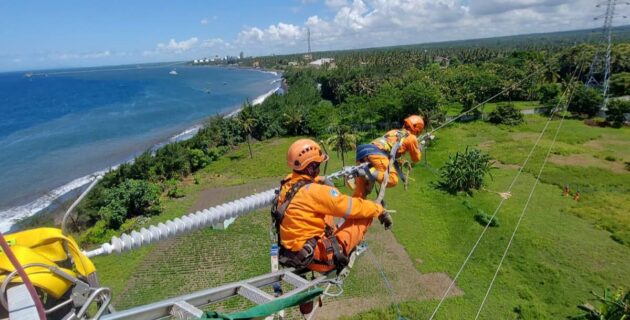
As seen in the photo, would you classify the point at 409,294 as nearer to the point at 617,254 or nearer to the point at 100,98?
the point at 617,254

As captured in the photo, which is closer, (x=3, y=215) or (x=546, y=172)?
(x=546, y=172)

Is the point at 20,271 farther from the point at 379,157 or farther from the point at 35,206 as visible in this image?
the point at 35,206

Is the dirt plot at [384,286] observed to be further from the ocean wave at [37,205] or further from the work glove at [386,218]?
the ocean wave at [37,205]

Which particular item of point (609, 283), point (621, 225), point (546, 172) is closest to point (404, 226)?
point (609, 283)

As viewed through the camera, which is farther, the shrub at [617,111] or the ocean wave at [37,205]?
the shrub at [617,111]

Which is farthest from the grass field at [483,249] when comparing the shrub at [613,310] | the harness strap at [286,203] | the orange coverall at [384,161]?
the harness strap at [286,203]

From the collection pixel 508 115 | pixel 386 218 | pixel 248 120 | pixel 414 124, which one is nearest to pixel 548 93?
pixel 508 115
